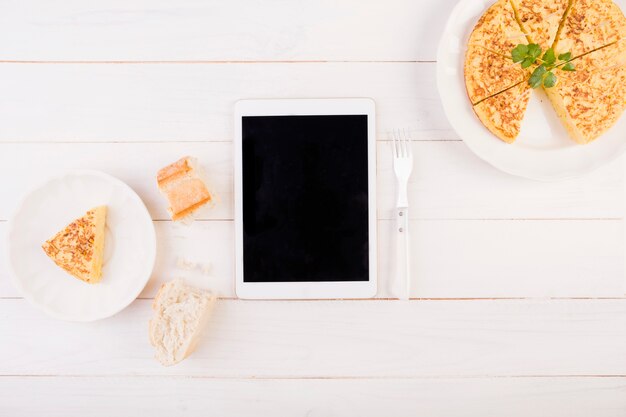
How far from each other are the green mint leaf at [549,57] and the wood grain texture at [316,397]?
1.87 ft

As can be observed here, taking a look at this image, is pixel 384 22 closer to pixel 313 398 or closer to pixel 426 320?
pixel 426 320

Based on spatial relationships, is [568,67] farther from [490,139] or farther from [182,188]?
[182,188]

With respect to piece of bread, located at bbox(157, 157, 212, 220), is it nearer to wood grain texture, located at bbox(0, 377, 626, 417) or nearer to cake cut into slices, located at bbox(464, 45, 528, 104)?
wood grain texture, located at bbox(0, 377, 626, 417)

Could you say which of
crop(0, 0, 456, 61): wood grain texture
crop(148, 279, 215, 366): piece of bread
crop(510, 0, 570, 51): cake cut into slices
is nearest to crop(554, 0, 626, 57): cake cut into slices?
crop(510, 0, 570, 51): cake cut into slices

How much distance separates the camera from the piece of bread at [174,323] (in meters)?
0.96

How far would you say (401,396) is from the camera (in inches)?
40.0

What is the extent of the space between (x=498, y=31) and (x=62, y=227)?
2.76 ft

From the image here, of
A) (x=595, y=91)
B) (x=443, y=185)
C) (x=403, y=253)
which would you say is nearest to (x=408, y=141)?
(x=443, y=185)

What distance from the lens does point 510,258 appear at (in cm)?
101

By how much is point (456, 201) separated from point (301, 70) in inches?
→ 14.8

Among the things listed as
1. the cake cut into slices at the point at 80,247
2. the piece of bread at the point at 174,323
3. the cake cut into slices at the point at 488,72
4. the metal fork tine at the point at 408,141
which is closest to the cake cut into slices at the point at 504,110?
the cake cut into slices at the point at 488,72

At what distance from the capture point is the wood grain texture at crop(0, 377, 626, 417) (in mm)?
1014

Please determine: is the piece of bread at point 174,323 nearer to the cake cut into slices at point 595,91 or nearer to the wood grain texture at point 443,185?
the wood grain texture at point 443,185

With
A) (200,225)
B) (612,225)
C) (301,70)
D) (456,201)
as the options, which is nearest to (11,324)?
(200,225)
